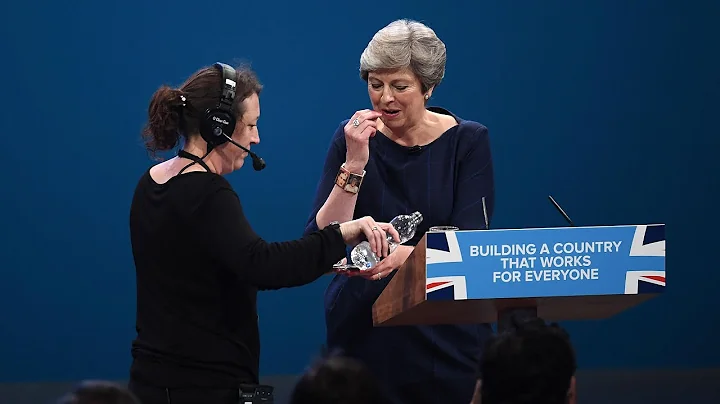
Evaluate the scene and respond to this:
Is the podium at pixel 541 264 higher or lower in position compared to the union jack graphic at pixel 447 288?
higher

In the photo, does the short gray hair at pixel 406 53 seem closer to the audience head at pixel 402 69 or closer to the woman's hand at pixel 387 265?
the audience head at pixel 402 69

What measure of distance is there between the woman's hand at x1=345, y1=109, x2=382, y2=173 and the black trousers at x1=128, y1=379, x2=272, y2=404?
2.81 ft

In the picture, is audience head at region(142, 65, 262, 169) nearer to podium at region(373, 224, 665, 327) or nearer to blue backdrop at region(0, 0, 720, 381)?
podium at region(373, 224, 665, 327)

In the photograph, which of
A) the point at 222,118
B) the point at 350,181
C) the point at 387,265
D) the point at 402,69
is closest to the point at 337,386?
the point at 222,118

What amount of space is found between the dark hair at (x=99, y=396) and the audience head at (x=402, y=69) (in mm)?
1439

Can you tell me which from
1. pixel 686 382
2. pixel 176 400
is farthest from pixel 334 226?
pixel 686 382

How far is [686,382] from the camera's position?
5477 millimetres

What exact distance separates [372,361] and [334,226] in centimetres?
68

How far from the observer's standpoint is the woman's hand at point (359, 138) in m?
2.99

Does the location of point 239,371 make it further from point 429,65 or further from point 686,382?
point 686,382

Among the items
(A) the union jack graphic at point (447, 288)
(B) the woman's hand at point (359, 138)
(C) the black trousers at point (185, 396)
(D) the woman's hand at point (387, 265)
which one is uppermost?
(B) the woman's hand at point (359, 138)

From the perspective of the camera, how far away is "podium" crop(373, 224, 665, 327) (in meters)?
2.18

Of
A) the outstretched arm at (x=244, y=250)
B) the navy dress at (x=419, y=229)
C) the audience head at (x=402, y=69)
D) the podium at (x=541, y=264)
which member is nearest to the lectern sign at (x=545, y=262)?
the podium at (x=541, y=264)

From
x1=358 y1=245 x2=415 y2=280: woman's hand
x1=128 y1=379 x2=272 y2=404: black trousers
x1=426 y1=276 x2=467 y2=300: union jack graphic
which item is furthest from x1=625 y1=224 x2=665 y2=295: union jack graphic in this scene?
x1=128 y1=379 x2=272 y2=404: black trousers
